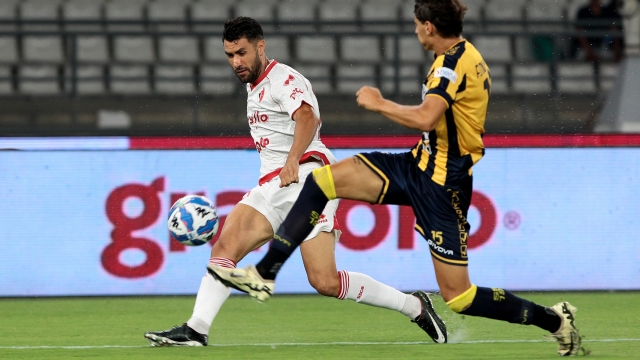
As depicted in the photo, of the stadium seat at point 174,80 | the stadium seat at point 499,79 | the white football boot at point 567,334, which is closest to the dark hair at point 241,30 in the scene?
the white football boot at point 567,334

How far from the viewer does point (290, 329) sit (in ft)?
22.1

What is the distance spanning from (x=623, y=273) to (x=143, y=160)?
156 inches

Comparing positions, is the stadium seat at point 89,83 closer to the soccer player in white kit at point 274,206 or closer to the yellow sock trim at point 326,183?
the soccer player in white kit at point 274,206

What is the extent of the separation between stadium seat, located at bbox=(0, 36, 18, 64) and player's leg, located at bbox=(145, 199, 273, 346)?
7.02 m

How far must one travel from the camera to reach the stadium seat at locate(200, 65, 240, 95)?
10164 mm

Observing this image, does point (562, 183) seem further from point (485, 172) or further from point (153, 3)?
point (153, 3)

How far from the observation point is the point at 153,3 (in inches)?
491

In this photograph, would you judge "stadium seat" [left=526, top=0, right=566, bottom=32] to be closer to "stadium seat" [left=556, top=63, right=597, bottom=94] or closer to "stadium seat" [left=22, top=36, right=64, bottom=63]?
"stadium seat" [left=556, top=63, right=597, bottom=94]

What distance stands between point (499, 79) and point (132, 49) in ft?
13.5

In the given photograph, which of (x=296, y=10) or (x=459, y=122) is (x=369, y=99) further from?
(x=296, y=10)

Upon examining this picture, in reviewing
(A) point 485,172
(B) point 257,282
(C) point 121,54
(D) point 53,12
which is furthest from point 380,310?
(D) point 53,12

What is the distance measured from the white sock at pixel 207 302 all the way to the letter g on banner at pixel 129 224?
2872mm

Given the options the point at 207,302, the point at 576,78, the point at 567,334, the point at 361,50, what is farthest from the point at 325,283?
the point at 361,50

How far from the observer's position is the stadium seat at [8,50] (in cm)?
1196
